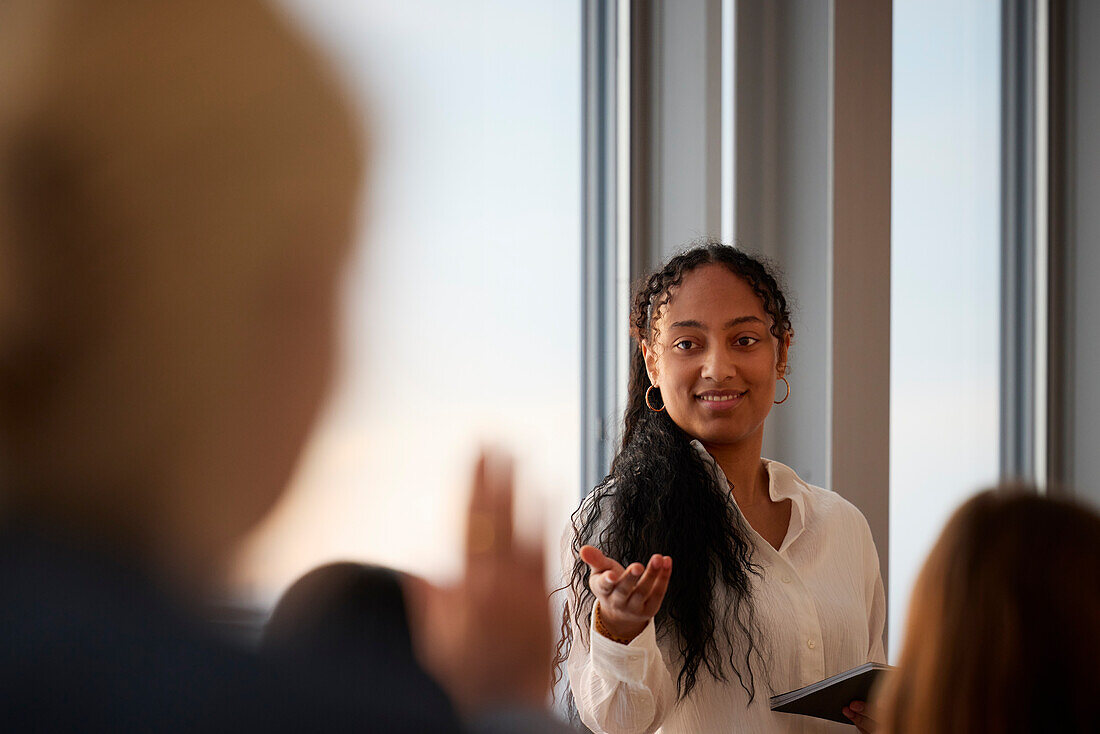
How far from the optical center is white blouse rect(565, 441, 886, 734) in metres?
0.98

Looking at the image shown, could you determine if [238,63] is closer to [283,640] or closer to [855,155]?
[283,640]

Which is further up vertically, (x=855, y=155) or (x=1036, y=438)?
(x=855, y=155)

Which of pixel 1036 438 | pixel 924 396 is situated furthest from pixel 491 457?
pixel 1036 438

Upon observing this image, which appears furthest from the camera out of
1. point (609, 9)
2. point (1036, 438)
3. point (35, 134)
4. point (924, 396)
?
point (1036, 438)

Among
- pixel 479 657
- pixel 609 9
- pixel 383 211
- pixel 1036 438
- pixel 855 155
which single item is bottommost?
pixel 1036 438

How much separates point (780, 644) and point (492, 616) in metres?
0.95

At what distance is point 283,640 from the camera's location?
0.72ft

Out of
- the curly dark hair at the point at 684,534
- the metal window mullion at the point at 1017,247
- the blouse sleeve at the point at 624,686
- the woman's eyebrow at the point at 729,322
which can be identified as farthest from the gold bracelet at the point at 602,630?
the metal window mullion at the point at 1017,247

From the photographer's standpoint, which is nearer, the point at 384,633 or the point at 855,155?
the point at 384,633

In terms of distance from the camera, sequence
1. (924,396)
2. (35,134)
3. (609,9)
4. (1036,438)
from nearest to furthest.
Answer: (35,134) → (609,9) → (924,396) → (1036,438)

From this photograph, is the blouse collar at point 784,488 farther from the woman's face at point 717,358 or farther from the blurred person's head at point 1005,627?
the blurred person's head at point 1005,627

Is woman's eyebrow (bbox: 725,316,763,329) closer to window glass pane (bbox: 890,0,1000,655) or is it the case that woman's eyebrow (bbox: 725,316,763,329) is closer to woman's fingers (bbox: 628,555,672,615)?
woman's fingers (bbox: 628,555,672,615)

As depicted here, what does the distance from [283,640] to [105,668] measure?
43 millimetres

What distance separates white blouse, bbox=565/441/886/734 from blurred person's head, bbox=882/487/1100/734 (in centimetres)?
32
